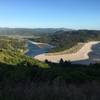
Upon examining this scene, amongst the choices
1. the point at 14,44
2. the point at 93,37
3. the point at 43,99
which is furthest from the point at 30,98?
the point at 93,37

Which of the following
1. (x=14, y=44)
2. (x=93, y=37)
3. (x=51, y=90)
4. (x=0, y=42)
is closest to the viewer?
(x=51, y=90)

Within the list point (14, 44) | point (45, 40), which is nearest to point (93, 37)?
point (45, 40)

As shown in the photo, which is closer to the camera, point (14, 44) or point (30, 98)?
point (30, 98)

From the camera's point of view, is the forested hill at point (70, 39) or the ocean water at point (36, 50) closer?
the ocean water at point (36, 50)

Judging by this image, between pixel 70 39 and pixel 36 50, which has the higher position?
pixel 70 39

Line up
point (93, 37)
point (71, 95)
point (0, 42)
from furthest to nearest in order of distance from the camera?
point (93, 37) → point (0, 42) → point (71, 95)

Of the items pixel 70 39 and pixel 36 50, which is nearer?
pixel 36 50

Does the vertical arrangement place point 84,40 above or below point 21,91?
below

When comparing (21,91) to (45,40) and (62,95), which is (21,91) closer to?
(62,95)

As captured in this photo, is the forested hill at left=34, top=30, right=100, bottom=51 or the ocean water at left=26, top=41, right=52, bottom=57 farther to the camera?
the forested hill at left=34, top=30, right=100, bottom=51
